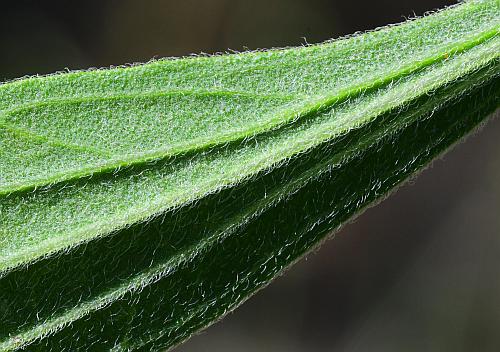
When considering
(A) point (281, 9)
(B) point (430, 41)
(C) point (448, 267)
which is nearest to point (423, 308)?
(C) point (448, 267)

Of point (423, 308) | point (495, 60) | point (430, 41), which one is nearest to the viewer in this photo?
point (495, 60)

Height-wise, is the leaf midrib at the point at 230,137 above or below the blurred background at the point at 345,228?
below

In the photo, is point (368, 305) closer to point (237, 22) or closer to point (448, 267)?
point (448, 267)

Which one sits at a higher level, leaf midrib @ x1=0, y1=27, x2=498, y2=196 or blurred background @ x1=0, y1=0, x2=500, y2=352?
blurred background @ x1=0, y1=0, x2=500, y2=352

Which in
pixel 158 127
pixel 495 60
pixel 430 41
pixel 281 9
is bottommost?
pixel 495 60

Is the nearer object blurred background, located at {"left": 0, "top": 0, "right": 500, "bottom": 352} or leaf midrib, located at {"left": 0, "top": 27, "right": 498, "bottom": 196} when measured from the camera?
leaf midrib, located at {"left": 0, "top": 27, "right": 498, "bottom": 196}

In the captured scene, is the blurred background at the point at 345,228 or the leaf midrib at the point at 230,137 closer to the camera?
the leaf midrib at the point at 230,137

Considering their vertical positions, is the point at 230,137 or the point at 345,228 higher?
the point at 345,228

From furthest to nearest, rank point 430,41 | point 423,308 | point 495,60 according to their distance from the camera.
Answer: point 423,308 → point 430,41 → point 495,60
